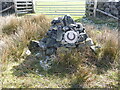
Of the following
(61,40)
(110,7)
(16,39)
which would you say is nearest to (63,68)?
(61,40)

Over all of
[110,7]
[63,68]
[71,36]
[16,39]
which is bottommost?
[63,68]

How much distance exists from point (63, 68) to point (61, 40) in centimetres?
75

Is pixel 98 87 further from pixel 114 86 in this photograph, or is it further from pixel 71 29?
pixel 71 29

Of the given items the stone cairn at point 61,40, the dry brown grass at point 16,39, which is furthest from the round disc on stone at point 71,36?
the dry brown grass at point 16,39

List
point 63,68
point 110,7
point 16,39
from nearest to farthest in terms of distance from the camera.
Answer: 1. point 63,68
2. point 16,39
3. point 110,7

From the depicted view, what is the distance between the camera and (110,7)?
7746 mm

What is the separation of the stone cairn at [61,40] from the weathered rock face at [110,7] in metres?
4.73

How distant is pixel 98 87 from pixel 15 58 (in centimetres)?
208

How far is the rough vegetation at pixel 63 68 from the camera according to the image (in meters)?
2.63

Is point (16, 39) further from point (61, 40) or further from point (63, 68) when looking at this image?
point (63, 68)

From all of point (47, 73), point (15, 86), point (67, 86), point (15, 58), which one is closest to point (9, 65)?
point (15, 58)

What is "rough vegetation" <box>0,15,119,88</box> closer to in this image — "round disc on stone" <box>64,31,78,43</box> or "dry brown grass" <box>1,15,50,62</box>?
"dry brown grass" <box>1,15,50,62</box>

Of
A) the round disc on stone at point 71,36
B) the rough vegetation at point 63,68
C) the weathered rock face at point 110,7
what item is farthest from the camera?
the weathered rock face at point 110,7

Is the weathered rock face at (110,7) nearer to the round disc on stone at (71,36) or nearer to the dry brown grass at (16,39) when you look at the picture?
the dry brown grass at (16,39)
